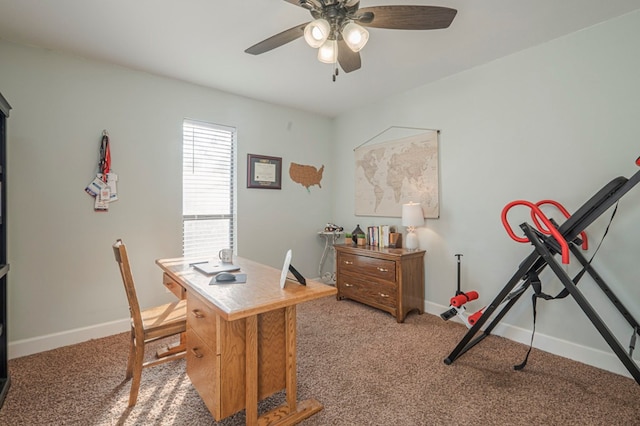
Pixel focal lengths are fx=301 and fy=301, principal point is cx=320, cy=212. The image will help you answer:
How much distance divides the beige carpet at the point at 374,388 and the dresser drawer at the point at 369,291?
50 cm

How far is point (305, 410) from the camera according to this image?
1676mm

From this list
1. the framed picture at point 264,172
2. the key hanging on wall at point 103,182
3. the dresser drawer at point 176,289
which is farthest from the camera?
the framed picture at point 264,172

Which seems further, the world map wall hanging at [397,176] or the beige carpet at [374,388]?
the world map wall hanging at [397,176]

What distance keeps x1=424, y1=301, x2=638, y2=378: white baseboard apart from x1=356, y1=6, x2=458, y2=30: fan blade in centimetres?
228

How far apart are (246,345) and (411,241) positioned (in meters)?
2.21

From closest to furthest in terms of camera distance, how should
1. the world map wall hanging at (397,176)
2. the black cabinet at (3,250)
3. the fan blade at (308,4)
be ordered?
the fan blade at (308,4)
the black cabinet at (3,250)
the world map wall hanging at (397,176)

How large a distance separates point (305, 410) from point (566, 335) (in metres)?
2.11

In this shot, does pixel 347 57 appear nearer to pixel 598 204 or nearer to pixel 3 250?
pixel 598 204

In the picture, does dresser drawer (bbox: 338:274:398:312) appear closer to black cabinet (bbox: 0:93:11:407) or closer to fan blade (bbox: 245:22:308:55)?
fan blade (bbox: 245:22:308:55)

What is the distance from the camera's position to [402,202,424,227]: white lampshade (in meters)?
3.07

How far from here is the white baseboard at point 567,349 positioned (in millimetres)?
2117

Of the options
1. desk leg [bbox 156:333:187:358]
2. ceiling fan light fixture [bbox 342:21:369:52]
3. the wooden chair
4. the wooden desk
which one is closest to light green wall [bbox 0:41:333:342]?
desk leg [bbox 156:333:187:358]

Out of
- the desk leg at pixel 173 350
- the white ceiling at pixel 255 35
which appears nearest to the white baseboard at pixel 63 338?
the desk leg at pixel 173 350

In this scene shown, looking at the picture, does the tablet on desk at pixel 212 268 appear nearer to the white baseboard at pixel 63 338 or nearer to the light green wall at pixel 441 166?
the light green wall at pixel 441 166
